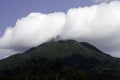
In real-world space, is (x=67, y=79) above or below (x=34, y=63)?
below

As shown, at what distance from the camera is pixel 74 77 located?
171500 mm

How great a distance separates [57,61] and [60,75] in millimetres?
19402

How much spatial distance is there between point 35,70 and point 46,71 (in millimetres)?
10937

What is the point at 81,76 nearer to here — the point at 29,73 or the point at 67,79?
the point at 67,79

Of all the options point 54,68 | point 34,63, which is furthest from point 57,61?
point 34,63

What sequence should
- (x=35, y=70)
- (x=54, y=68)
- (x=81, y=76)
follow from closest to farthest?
1. (x=81, y=76)
2. (x=54, y=68)
3. (x=35, y=70)

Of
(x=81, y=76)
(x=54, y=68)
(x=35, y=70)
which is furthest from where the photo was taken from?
(x=35, y=70)

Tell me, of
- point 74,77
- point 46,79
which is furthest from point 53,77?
point 74,77

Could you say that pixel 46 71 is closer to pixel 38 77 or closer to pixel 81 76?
pixel 38 77

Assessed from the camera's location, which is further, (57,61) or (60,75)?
(60,75)

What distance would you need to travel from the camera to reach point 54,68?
17962cm

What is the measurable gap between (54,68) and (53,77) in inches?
627

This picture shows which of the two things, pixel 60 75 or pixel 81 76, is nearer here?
pixel 81 76

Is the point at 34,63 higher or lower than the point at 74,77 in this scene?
higher
